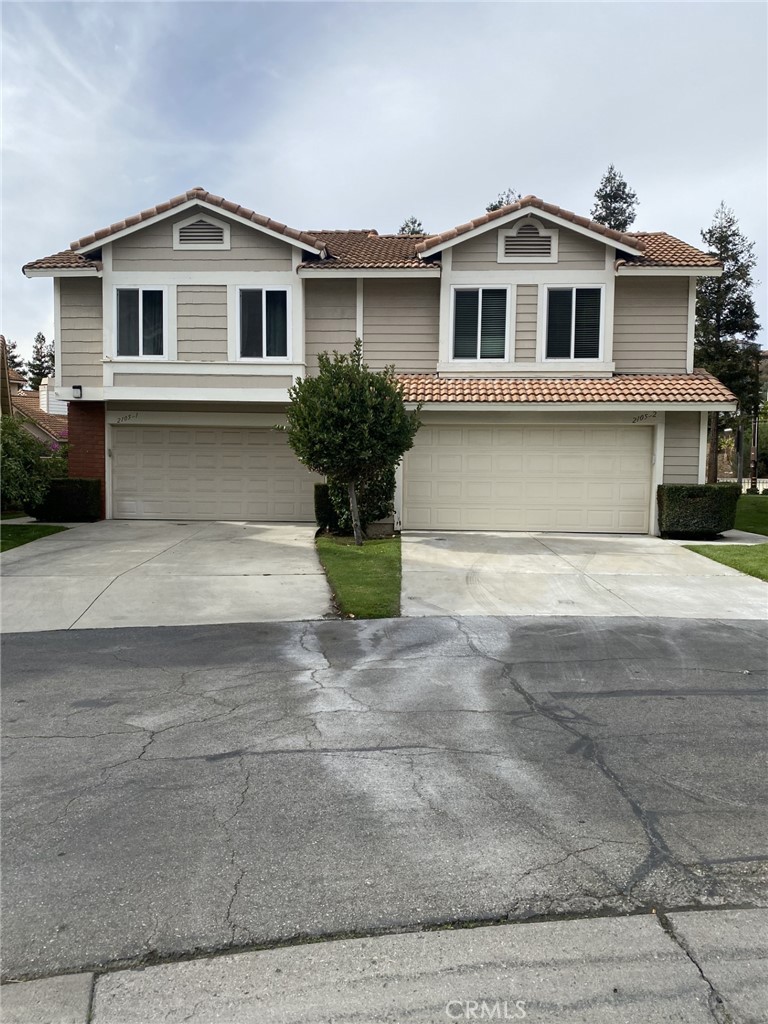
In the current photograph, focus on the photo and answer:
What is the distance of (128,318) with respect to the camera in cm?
1748

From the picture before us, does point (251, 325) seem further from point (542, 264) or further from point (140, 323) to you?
point (542, 264)

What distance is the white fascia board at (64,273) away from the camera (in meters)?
17.4

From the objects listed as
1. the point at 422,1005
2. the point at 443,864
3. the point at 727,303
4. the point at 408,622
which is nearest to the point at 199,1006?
the point at 422,1005

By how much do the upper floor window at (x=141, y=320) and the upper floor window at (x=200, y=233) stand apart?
127cm

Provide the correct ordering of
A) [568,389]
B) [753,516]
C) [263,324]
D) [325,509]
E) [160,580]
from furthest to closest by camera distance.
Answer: [753,516] → [263,324] → [325,509] → [568,389] → [160,580]

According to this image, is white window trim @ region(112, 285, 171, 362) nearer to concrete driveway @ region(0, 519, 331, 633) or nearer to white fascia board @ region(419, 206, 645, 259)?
concrete driveway @ region(0, 519, 331, 633)

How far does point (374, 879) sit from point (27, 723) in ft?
10.8

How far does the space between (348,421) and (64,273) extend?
8.84 metres

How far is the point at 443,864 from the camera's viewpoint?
3600mm

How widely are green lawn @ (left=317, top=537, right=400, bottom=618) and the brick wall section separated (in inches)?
266

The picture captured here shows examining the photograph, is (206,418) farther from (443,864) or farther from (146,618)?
(443,864)

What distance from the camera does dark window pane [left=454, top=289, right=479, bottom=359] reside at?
17109 millimetres

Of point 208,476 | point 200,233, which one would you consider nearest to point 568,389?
point 208,476

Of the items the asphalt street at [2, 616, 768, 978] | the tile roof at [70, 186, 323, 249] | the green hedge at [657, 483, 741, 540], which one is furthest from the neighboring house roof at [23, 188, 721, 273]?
the asphalt street at [2, 616, 768, 978]
